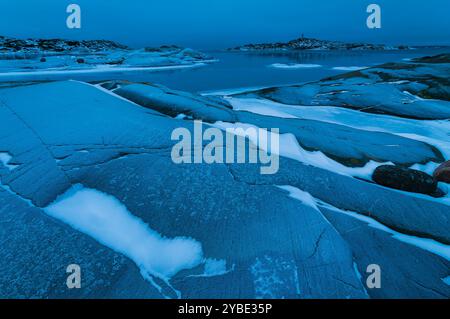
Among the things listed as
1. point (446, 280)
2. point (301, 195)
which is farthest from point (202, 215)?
point (446, 280)

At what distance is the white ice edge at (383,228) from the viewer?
3.18 m

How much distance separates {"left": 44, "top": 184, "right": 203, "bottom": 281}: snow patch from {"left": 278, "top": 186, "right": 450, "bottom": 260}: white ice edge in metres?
1.61

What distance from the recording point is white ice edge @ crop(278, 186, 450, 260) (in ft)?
10.4

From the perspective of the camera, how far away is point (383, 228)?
3.41 metres

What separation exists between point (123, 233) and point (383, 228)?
125 inches

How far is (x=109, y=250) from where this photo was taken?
9.65ft

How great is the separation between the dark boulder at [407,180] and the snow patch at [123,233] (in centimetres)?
331

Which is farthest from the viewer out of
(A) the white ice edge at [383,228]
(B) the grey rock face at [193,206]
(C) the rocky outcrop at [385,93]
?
(C) the rocky outcrop at [385,93]

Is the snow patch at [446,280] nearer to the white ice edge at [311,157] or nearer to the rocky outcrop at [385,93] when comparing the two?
the white ice edge at [311,157]

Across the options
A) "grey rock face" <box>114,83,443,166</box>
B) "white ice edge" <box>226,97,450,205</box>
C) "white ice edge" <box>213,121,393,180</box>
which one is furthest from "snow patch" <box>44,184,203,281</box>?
"white ice edge" <box>226,97,450,205</box>

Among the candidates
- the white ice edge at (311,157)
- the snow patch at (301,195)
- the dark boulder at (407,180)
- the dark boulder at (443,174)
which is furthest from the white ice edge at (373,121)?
the snow patch at (301,195)
